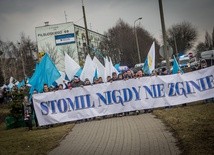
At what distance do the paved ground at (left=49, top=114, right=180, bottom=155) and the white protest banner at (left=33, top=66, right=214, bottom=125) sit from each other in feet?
7.65

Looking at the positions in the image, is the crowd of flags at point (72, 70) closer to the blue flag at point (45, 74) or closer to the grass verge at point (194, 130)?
Result: the blue flag at point (45, 74)

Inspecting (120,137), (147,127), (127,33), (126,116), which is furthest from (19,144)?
(127,33)

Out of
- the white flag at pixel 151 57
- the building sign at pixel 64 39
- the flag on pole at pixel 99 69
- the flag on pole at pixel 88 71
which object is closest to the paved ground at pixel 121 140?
the flag on pole at pixel 88 71

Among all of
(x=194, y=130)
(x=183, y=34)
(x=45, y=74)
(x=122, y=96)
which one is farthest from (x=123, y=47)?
(x=194, y=130)

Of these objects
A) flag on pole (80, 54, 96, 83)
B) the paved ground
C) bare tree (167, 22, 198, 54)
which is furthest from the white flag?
bare tree (167, 22, 198, 54)

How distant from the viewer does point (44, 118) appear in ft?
50.5

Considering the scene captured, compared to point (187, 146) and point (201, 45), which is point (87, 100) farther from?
point (201, 45)

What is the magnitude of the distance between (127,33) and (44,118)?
57593 millimetres

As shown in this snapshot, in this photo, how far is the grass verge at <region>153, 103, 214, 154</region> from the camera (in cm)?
781

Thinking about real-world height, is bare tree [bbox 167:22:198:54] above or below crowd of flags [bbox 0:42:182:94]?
above

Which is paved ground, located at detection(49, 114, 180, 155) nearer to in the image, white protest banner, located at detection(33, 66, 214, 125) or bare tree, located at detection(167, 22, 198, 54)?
white protest banner, located at detection(33, 66, 214, 125)

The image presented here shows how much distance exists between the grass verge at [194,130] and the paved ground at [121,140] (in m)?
0.27

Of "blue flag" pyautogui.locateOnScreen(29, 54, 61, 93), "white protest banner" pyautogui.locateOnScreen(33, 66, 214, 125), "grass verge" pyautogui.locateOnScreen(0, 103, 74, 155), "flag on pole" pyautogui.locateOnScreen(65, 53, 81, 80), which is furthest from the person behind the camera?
"flag on pole" pyautogui.locateOnScreen(65, 53, 81, 80)

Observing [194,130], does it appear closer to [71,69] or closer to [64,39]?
[71,69]
